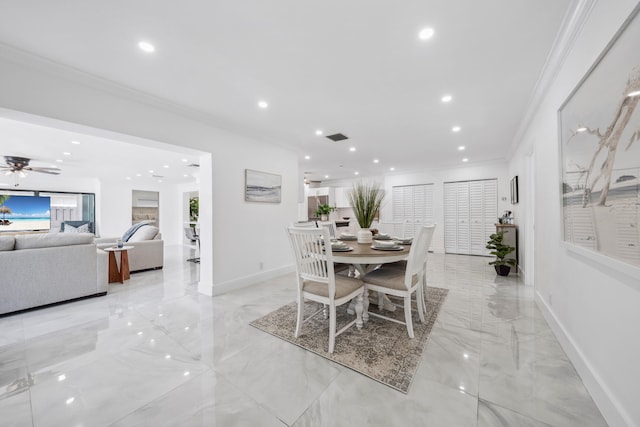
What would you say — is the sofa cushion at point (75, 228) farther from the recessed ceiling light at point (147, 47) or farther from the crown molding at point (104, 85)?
the recessed ceiling light at point (147, 47)

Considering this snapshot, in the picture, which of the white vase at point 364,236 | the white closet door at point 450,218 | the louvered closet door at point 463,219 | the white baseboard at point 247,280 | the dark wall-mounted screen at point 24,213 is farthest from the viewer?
the dark wall-mounted screen at point 24,213

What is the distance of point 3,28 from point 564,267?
15.2ft

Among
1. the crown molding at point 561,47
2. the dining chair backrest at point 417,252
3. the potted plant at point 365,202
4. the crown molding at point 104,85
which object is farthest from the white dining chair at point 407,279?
the crown molding at point 104,85

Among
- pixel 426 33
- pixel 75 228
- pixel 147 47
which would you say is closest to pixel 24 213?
pixel 75 228

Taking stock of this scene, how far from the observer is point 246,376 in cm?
165

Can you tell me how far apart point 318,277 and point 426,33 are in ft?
6.78

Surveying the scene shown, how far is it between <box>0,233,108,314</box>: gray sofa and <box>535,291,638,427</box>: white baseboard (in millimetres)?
4980


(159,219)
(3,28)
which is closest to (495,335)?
(3,28)

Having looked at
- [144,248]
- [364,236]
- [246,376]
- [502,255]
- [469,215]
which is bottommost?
[246,376]

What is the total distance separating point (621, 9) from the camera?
3.88 feet

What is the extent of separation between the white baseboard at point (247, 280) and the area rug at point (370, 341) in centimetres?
109

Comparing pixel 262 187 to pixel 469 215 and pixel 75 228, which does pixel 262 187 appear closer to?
pixel 469 215

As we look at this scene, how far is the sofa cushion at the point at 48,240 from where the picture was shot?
2.80 metres

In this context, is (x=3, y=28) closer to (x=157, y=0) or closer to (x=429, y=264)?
(x=157, y=0)
